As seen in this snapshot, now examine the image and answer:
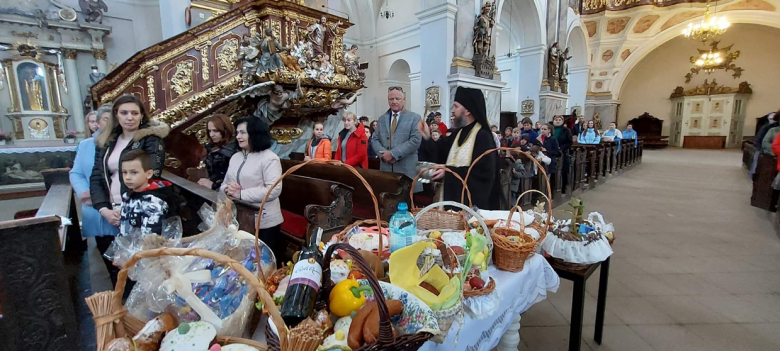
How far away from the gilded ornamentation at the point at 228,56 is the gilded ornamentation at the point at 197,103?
0.68 ft

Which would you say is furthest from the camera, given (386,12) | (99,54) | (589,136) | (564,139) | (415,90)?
(415,90)

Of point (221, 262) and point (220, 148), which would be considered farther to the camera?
point (220, 148)

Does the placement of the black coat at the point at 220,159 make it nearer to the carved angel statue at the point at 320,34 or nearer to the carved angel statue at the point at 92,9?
the carved angel statue at the point at 320,34

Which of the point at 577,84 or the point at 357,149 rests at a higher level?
the point at 577,84

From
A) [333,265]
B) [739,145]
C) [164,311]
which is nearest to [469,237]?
[333,265]

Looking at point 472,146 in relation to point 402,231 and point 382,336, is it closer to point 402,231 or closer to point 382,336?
point 402,231

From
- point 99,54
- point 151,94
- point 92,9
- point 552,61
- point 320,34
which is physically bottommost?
point 151,94

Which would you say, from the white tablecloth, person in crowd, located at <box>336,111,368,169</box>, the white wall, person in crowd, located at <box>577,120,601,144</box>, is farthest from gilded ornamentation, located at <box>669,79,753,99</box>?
the white tablecloth

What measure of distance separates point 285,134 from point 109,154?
409 cm

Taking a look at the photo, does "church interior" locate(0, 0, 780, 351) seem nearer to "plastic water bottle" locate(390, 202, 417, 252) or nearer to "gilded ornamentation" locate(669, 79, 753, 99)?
"plastic water bottle" locate(390, 202, 417, 252)

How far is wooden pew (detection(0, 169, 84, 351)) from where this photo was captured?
1.49 metres

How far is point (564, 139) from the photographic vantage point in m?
6.50

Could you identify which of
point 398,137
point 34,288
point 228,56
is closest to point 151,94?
point 228,56

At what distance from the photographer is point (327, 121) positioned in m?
7.11
